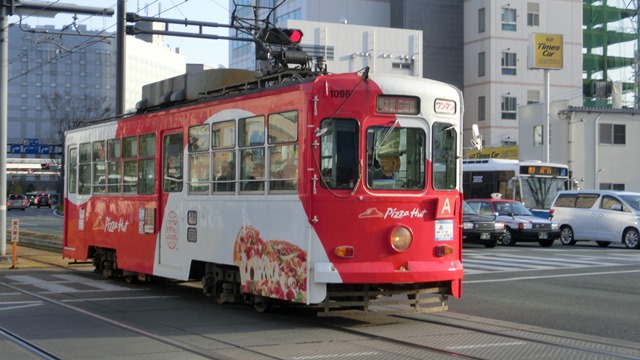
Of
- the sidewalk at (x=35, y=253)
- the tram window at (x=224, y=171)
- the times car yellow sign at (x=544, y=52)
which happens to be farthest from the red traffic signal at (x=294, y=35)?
the times car yellow sign at (x=544, y=52)

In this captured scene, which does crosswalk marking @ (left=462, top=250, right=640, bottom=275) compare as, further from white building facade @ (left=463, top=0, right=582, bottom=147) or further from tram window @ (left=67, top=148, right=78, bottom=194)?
white building facade @ (left=463, top=0, right=582, bottom=147)

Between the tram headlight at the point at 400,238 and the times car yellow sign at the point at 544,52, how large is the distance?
46290mm

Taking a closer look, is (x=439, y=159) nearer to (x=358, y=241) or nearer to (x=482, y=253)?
(x=358, y=241)

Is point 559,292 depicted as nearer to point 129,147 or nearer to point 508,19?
point 129,147

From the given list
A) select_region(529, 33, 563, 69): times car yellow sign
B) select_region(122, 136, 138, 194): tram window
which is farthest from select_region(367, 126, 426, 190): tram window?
select_region(529, 33, 563, 69): times car yellow sign

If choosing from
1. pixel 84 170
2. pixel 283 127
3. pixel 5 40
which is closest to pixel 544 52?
pixel 5 40

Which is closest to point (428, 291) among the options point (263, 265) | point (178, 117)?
point (263, 265)

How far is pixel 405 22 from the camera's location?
72562mm

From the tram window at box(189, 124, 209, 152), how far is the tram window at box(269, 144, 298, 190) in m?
1.87

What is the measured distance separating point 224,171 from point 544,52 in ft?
153

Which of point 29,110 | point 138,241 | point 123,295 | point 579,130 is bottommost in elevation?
point 123,295

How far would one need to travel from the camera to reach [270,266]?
34.6 feet

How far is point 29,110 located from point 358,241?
363 feet

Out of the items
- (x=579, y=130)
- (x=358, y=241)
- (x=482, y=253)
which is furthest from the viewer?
(x=579, y=130)
